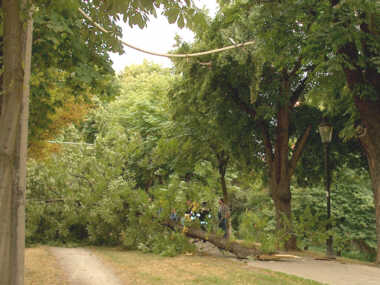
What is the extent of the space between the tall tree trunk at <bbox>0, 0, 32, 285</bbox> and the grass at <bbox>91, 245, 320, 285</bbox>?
8.32 ft

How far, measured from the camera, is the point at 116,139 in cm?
1313

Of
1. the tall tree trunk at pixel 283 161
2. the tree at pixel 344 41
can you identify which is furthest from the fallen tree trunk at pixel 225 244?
the tall tree trunk at pixel 283 161

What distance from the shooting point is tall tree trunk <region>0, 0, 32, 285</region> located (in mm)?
5004

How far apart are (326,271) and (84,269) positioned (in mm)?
5265

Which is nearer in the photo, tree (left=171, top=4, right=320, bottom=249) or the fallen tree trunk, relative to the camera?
the fallen tree trunk

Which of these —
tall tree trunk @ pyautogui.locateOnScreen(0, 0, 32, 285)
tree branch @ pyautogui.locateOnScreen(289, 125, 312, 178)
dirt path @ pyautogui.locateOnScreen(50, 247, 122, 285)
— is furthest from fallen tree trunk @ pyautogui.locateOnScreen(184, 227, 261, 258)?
tall tree trunk @ pyautogui.locateOnScreen(0, 0, 32, 285)

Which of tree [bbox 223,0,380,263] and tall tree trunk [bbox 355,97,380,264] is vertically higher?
tree [bbox 223,0,380,263]

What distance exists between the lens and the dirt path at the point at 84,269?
7.12 meters

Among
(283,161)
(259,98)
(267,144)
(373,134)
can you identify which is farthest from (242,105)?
(373,134)

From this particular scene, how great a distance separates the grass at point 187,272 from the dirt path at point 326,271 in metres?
0.63

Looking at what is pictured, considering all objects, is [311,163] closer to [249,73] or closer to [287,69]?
[287,69]

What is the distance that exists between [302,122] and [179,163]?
5.44 m

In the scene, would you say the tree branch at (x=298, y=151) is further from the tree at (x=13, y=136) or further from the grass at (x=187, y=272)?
the tree at (x=13, y=136)

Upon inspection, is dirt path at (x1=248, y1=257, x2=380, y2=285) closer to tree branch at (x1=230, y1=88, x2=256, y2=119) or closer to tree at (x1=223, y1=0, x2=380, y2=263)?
tree at (x1=223, y1=0, x2=380, y2=263)
